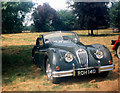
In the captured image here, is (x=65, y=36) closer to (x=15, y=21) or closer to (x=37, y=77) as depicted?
(x=37, y=77)

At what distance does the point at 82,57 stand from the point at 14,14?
445 centimetres

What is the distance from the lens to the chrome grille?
164 inches

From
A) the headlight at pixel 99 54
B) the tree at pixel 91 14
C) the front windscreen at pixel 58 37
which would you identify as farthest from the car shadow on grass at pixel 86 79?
the tree at pixel 91 14

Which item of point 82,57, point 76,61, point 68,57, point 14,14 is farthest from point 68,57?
point 14,14

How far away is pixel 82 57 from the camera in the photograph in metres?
4.24

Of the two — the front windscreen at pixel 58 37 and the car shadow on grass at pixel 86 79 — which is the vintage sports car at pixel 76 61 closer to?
the car shadow on grass at pixel 86 79

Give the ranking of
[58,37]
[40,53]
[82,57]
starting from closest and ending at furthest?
1. [82,57]
2. [40,53]
3. [58,37]

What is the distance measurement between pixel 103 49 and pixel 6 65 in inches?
185

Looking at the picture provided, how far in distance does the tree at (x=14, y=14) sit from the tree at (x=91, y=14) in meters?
15.3

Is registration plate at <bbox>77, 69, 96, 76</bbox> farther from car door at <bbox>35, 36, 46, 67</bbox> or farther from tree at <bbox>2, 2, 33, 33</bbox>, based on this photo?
tree at <bbox>2, 2, 33, 33</bbox>

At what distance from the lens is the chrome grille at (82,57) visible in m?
4.16

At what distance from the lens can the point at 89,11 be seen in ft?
69.8

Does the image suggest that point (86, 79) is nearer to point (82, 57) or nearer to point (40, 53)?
point (82, 57)

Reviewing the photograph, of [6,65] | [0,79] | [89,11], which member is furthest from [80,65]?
[89,11]
